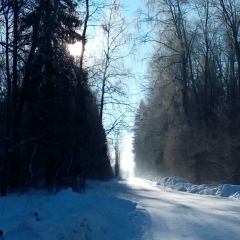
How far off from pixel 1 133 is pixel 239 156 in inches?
676

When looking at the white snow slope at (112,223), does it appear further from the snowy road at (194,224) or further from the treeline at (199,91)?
the treeline at (199,91)

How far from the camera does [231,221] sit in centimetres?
1021

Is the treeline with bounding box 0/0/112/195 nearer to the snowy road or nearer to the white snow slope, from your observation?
the white snow slope

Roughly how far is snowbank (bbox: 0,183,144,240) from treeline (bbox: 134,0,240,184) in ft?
67.3

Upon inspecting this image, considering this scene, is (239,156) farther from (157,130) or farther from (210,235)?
(157,130)

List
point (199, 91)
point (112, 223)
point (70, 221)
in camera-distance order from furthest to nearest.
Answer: point (199, 91) < point (112, 223) < point (70, 221)

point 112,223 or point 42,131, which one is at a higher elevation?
point 42,131

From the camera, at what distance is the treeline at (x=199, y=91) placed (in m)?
32.4

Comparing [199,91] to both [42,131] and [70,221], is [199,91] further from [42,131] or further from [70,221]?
[70,221]

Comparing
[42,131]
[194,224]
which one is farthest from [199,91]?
[194,224]

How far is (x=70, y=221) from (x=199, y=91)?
38.3 m

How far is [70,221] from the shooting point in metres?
7.87

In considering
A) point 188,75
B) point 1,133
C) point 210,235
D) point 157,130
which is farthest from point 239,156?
point 157,130

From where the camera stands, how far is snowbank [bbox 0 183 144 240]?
22.6ft
